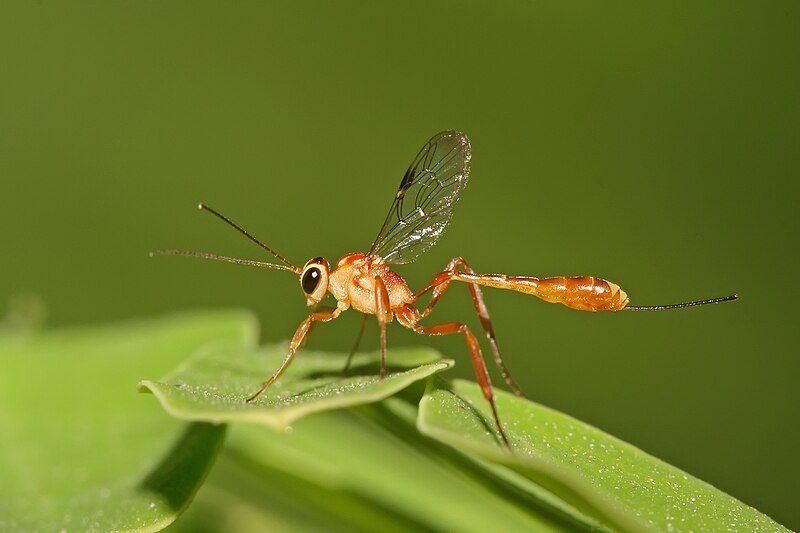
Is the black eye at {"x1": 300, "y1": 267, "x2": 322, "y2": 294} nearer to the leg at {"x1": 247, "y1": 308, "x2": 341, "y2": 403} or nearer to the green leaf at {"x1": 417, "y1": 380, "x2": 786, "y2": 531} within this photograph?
the leg at {"x1": 247, "y1": 308, "x2": 341, "y2": 403}

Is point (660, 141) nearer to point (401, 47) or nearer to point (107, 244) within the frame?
point (401, 47)

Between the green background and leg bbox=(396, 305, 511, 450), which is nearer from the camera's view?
leg bbox=(396, 305, 511, 450)

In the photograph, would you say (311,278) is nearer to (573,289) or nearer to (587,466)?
(573,289)

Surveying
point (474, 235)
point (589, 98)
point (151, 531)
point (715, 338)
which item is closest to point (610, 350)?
point (715, 338)

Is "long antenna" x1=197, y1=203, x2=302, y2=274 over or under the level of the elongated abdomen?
under

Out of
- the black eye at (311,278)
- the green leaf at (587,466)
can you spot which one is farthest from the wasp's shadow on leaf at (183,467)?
the black eye at (311,278)

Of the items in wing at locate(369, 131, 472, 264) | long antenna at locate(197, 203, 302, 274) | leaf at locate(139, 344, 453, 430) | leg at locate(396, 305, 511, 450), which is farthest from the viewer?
wing at locate(369, 131, 472, 264)

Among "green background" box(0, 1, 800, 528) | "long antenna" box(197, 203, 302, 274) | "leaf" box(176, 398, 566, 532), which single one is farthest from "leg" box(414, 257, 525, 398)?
"green background" box(0, 1, 800, 528)

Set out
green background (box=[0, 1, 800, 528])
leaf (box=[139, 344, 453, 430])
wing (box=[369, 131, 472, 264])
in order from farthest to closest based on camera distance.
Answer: green background (box=[0, 1, 800, 528])
wing (box=[369, 131, 472, 264])
leaf (box=[139, 344, 453, 430])
